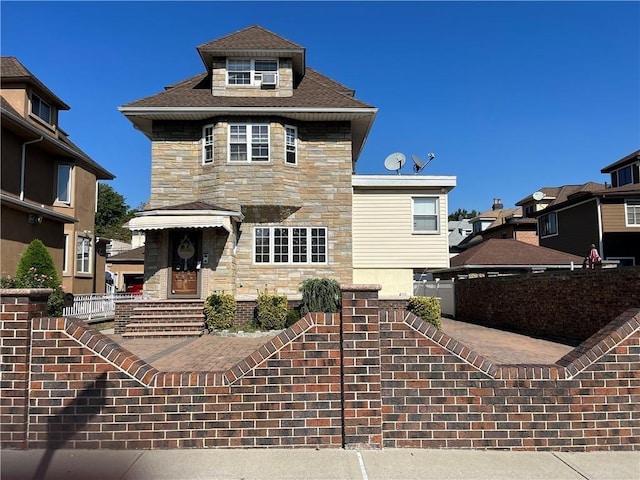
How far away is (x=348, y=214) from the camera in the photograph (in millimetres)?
15977

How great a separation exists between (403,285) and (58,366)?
44.7 feet

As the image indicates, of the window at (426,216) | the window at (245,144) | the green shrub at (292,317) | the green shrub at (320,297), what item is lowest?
the green shrub at (292,317)

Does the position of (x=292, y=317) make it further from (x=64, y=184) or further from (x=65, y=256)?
(x=64, y=184)

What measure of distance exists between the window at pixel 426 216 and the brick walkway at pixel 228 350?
4.48 meters

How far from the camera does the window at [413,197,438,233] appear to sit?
1705 cm

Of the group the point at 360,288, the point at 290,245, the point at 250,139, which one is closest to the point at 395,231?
the point at 290,245

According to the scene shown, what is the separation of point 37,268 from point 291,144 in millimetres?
9133

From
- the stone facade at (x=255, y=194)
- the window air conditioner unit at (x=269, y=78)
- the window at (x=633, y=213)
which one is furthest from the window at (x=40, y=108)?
the window at (x=633, y=213)

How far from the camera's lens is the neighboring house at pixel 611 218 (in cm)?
2542

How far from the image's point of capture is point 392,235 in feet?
55.4

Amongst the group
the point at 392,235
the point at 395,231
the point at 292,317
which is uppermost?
the point at 395,231

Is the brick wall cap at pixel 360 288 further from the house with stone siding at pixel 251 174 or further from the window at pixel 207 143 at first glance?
the window at pixel 207 143

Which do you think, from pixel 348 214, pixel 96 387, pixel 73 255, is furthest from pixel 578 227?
pixel 96 387

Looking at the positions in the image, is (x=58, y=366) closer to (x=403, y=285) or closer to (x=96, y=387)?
(x=96, y=387)
